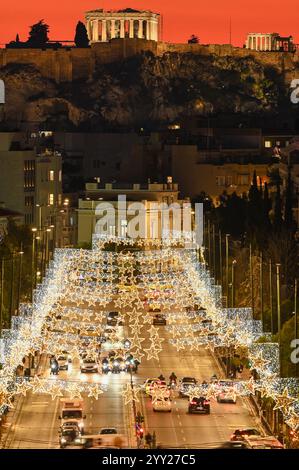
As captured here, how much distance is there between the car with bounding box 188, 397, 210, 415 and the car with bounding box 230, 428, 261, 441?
17.8 feet

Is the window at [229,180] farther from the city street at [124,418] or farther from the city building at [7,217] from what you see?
the city street at [124,418]

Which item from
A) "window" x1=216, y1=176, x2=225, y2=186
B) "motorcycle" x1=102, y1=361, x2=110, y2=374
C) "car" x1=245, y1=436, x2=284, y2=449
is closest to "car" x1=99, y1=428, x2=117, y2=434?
"car" x1=245, y1=436, x2=284, y2=449

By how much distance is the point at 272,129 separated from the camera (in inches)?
6993

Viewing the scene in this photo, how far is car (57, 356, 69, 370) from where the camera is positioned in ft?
208

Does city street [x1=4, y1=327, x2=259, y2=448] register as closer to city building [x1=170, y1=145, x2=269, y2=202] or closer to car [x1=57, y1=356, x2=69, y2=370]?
car [x1=57, y1=356, x2=69, y2=370]

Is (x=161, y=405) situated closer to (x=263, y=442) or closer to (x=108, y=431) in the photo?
(x=108, y=431)

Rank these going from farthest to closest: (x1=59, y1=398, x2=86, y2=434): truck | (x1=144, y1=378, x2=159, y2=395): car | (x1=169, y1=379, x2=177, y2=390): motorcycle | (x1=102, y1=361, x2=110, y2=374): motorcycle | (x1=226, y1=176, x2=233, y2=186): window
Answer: (x1=226, y1=176, x2=233, y2=186): window
(x1=102, y1=361, x2=110, y2=374): motorcycle
(x1=169, y1=379, x2=177, y2=390): motorcycle
(x1=144, y1=378, x2=159, y2=395): car
(x1=59, y1=398, x2=86, y2=434): truck

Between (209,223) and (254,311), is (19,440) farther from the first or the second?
(209,223)

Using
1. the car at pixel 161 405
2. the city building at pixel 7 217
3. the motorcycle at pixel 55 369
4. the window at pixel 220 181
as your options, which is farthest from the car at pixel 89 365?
the window at pixel 220 181

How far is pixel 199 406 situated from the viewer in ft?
182

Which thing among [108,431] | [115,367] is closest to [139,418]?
[108,431]

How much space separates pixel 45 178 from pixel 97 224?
5.44 meters

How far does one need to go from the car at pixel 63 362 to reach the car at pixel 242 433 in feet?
45.8

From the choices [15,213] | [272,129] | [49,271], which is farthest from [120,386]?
[272,129]
